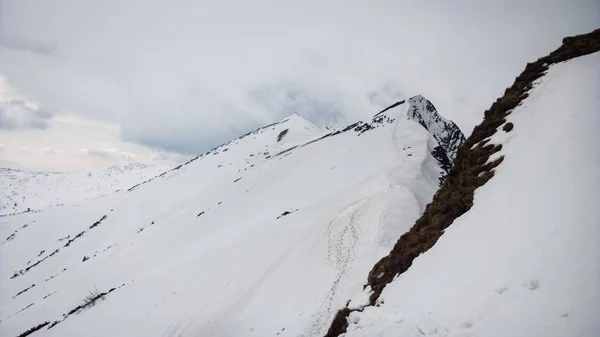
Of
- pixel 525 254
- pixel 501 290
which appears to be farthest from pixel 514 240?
pixel 501 290

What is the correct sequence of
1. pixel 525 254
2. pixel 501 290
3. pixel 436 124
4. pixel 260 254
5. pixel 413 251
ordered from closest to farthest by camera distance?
pixel 501 290
pixel 525 254
pixel 413 251
pixel 260 254
pixel 436 124

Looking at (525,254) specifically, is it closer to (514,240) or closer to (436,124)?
(514,240)

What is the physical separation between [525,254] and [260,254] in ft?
81.1

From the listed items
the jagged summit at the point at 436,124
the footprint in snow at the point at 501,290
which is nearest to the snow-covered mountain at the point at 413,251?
the footprint in snow at the point at 501,290

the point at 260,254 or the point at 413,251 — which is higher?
the point at 260,254

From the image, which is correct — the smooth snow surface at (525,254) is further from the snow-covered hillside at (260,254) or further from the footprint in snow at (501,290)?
the snow-covered hillside at (260,254)

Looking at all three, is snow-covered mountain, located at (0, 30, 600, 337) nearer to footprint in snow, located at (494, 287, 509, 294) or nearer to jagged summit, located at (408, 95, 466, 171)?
footprint in snow, located at (494, 287, 509, 294)

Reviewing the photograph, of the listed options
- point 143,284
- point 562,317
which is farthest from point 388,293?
point 143,284

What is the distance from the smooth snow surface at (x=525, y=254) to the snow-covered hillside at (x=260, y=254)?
326 inches

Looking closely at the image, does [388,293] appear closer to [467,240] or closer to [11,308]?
[467,240]

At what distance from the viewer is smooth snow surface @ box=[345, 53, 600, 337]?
6.00m

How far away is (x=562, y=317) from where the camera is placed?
18.1 feet

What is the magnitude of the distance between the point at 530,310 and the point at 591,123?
8109 mm

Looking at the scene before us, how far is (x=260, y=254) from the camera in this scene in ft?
96.5
